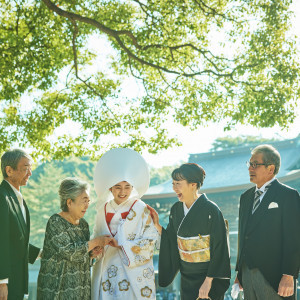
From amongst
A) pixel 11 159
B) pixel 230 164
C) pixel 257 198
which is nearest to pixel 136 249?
pixel 257 198

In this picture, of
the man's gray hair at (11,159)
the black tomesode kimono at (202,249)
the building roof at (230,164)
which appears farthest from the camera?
the building roof at (230,164)

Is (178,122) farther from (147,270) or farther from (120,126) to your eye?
(147,270)

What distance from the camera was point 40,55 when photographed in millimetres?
7723

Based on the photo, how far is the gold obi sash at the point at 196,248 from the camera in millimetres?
3590

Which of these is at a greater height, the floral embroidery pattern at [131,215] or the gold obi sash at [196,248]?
the floral embroidery pattern at [131,215]

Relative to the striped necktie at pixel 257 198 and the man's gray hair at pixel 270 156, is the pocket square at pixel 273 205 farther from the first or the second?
the man's gray hair at pixel 270 156

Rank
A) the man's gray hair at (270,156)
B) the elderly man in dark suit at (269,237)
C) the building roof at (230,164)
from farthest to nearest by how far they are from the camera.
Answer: the building roof at (230,164) → the man's gray hair at (270,156) → the elderly man in dark suit at (269,237)

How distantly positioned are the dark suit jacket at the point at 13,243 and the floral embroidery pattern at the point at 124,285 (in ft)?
2.43

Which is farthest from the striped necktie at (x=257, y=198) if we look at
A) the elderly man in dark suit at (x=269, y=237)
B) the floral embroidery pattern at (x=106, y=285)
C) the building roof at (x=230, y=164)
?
the building roof at (x=230, y=164)

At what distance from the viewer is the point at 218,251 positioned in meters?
3.53

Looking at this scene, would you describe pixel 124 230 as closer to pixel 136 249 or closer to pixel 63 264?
pixel 136 249

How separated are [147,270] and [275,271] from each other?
38.7 inches

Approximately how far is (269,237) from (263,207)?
9.2 inches

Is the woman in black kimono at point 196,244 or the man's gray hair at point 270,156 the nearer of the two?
the woman in black kimono at point 196,244
